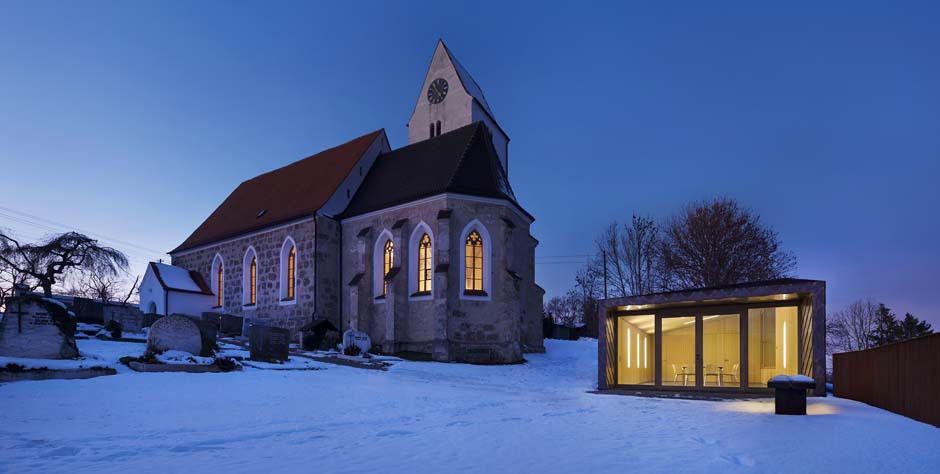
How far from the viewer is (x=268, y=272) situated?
29.3 m

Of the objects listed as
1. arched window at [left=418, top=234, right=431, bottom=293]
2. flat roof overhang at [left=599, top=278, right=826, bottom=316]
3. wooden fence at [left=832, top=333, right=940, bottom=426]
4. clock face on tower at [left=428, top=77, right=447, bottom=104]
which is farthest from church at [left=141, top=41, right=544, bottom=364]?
wooden fence at [left=832, top=333, right=940, bottom=426]

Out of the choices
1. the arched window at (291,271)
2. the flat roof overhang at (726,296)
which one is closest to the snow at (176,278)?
the arched window at (291,271)

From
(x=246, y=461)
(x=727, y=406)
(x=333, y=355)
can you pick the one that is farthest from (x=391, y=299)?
(x=246, y=461)

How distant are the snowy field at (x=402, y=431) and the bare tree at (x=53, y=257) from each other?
80.0 ft

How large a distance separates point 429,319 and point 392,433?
15.7 metres

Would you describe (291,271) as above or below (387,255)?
below

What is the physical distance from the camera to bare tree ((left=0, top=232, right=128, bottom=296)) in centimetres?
3269

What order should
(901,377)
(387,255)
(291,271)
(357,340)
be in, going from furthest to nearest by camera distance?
(291,271) → (387,255) → (357,340) → (901,377)

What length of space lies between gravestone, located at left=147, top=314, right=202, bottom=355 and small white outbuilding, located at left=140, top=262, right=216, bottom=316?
16383mm

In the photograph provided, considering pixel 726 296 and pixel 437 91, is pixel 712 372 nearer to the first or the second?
pixel 726 296

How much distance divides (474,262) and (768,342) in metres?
11.6

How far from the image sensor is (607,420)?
9.48 metres

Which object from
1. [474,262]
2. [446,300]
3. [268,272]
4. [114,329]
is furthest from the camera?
[268,272]

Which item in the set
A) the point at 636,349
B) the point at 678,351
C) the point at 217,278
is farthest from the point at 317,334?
the point at 678,351
